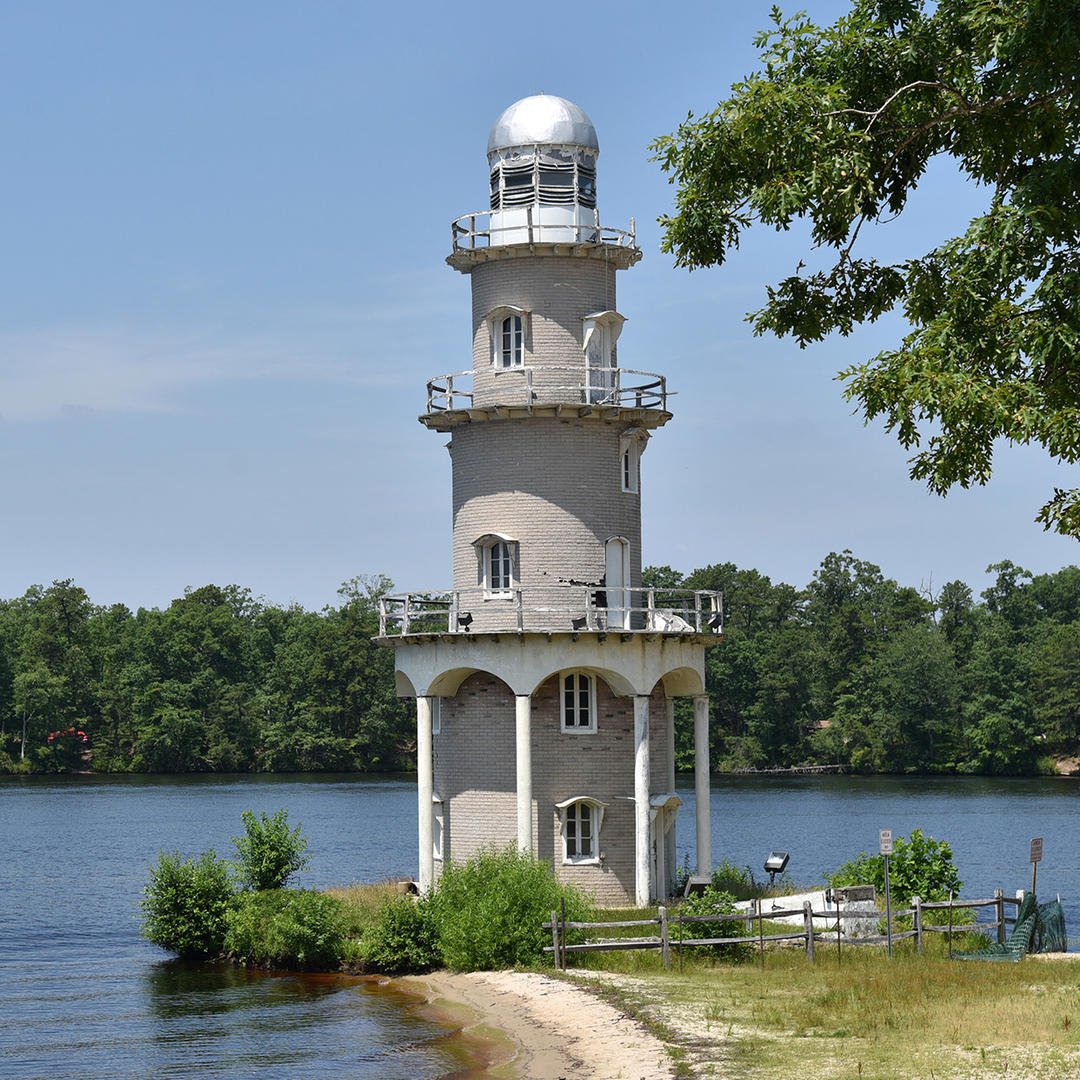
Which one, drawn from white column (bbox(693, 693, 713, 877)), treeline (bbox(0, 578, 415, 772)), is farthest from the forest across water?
white column (bbox(693, 693, 713, 877))

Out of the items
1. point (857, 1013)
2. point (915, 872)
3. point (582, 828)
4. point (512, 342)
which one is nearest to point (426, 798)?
point (582, 828)

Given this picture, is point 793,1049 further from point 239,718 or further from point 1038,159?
point 239,718

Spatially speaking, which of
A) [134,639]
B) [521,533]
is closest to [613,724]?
[521,533]

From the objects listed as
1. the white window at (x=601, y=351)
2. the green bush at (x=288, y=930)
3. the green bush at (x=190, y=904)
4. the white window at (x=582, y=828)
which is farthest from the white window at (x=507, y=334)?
the green bush at (x=190, y=904)

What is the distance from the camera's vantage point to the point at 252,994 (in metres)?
39.0

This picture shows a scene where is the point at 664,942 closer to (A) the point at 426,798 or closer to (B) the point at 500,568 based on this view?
(A) the point at 426,798

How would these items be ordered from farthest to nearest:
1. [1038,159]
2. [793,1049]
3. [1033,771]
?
[1033,771], [793,1049], [1038,159]

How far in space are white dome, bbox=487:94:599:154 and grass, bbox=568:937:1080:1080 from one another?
68.7ft

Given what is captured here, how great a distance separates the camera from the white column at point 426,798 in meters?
44.5

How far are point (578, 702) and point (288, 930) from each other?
360 inches

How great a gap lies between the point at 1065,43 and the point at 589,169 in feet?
77.6

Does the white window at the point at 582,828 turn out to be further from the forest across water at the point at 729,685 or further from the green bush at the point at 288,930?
the forest across water at the point at 729,685

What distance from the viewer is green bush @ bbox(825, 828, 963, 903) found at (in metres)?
41.1

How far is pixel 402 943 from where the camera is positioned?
129 ft
